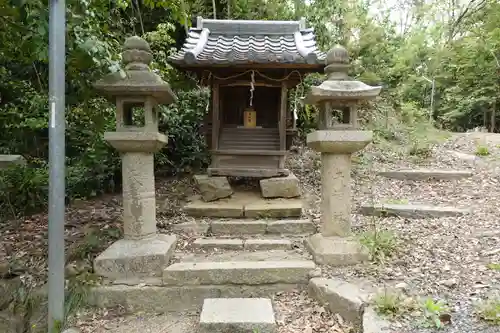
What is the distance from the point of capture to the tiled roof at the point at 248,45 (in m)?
5.52

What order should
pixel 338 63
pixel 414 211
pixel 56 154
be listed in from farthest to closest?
1. pixel 414 211
2. pixel 338 63
3. pixel 56 154

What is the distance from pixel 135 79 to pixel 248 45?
3.12 meters

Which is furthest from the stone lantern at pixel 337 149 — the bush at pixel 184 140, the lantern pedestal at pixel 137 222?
the bush at pixel 184 140

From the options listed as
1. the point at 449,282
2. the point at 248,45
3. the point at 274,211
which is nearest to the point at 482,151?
the point at 274,211

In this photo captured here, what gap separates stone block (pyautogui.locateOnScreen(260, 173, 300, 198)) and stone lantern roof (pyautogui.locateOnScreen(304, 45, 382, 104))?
7.15 ft

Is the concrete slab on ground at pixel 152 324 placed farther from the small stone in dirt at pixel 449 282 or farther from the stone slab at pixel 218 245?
the small stone in dirt at pixel 449 282

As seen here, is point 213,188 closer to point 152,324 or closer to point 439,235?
point 152,324

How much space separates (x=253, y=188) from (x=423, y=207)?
2762 millimetres

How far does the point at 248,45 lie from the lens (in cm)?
617

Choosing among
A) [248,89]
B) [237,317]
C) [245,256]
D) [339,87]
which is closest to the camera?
[237,317]

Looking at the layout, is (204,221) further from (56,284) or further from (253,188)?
(56,284)

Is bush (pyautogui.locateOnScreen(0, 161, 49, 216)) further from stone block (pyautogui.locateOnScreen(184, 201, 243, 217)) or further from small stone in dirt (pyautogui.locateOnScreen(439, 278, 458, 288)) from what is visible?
small stone in dirt (pyautogui.locateOnScreen(439, 278, 458, 288))

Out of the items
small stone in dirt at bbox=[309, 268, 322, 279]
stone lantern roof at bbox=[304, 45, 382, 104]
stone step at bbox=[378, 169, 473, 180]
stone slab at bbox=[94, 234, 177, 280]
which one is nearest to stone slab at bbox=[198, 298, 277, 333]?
small stone in dirt at bbox=[309, 268, 322, 279]

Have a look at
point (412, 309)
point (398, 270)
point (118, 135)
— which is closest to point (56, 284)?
point (118, 135)
